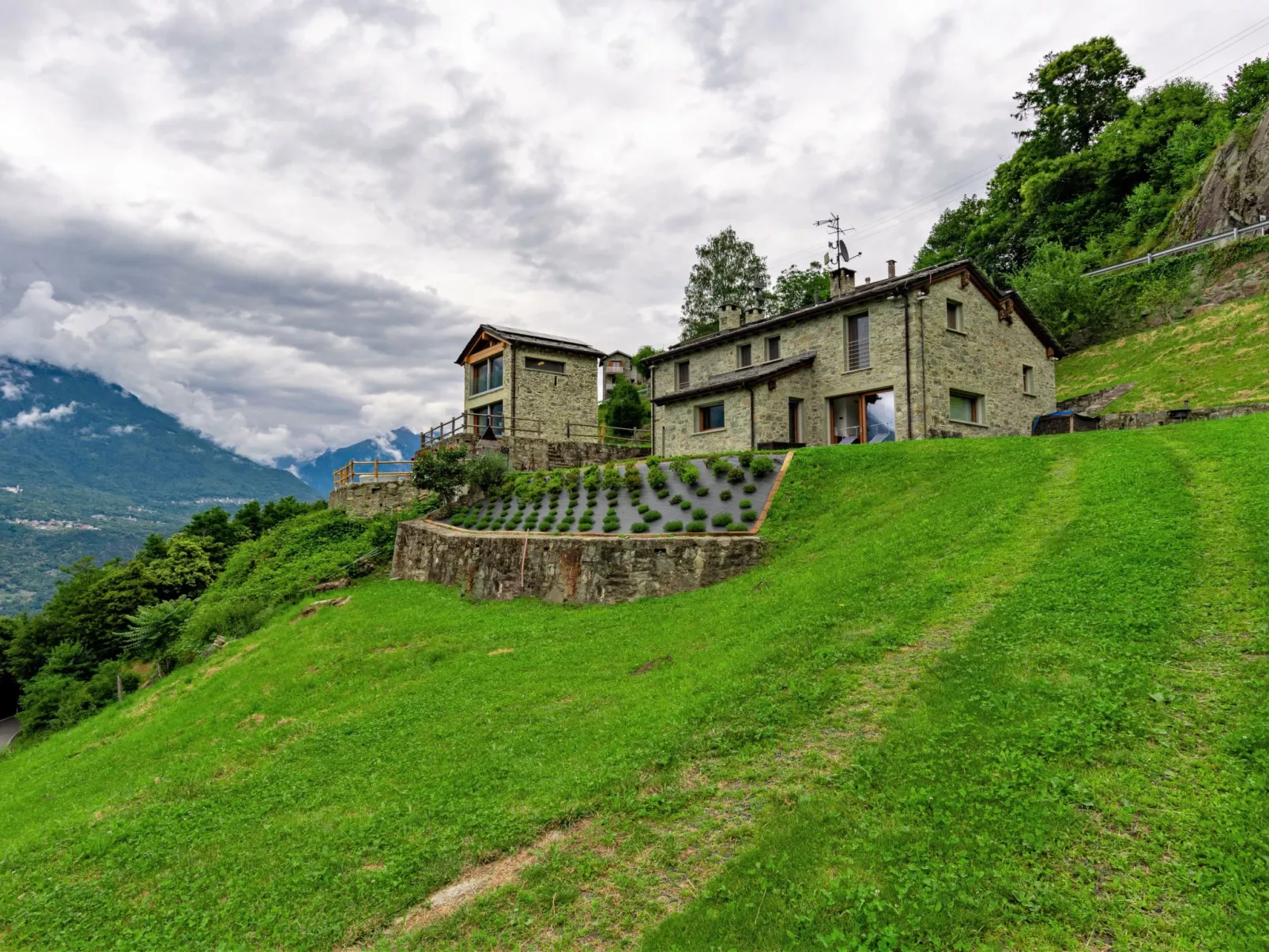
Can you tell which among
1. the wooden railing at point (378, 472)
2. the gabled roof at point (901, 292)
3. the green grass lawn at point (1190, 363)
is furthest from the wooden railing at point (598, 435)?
the green grass lawn at point (1190, 363)

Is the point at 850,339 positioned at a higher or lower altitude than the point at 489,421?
higher

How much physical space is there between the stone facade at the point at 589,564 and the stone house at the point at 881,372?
11.4 m

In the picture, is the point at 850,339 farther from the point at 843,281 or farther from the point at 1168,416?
the point at 1168,416

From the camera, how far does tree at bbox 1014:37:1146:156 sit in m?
46.3

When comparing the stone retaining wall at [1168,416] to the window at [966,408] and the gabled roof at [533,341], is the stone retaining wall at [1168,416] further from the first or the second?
the gabled roof at [533,341]

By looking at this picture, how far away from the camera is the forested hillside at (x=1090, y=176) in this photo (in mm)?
→ 35219

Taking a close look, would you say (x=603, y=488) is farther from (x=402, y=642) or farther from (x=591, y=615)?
(x=402, y=642)

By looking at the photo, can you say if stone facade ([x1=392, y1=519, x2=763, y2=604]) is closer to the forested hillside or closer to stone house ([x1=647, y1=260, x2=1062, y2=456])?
stone house ([x1=647, y1=260, x2=1062, y2=456])

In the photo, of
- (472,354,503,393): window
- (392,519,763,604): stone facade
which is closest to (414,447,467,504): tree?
(392,519,763,604): stone facade

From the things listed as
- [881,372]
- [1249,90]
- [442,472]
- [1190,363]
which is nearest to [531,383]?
[442,472]

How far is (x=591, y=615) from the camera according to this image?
1424 cm

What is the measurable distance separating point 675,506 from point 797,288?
4527 cm

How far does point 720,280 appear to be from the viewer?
181ft

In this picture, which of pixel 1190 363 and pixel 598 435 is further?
pixel 598 435
